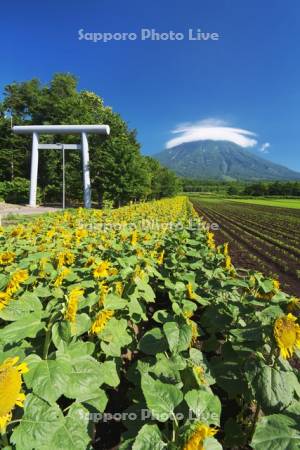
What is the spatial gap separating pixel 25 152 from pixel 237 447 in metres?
38.6

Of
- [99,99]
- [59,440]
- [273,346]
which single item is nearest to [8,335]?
[59,440]

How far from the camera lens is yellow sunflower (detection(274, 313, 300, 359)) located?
1.37 m

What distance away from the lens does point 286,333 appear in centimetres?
137

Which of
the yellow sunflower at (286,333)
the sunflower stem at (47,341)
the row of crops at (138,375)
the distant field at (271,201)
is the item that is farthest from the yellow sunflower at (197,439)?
the distant field at (271,201)

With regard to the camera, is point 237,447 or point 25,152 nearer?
point 237,447

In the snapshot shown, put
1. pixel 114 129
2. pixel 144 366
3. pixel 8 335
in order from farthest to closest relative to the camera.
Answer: pixel 114 129 → pixel 144 366 → pixel 8 335

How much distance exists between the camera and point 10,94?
38406mm

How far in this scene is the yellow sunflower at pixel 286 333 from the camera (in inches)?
54.1

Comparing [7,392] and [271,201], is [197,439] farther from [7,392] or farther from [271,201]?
[271,201]

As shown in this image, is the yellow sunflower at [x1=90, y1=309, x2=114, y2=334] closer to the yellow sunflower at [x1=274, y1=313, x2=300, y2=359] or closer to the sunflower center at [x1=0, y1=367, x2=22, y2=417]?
the sunflower center at [x1=0, y1=367, x2=22, y2=417]

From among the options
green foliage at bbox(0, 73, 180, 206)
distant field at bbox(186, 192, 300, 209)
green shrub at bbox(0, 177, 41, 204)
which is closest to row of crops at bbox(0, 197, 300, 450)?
green foliage at bbox(0, 73, 180, 206)

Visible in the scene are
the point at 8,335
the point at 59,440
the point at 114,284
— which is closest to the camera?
the point at 59,440

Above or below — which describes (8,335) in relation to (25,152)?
below

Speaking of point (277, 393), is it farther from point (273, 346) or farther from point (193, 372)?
point (193, 372)
